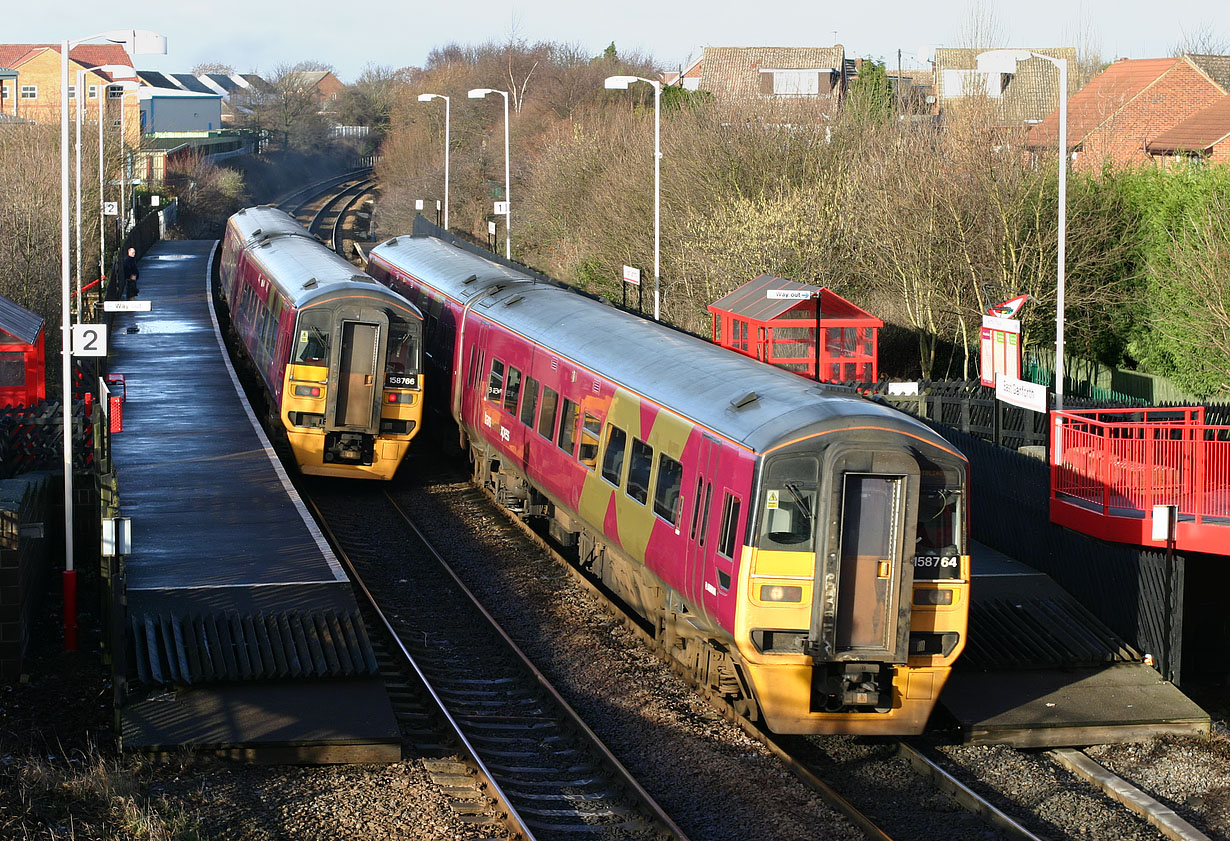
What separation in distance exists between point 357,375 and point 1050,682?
34.6 feet

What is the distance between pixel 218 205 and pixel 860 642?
67517mm

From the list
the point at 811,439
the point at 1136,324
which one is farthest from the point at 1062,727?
the point at 1136,324

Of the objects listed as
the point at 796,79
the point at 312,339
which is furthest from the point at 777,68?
the point at 312,339

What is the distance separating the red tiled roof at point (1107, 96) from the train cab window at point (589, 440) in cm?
2647

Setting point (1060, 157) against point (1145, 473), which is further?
point (1060, 157)

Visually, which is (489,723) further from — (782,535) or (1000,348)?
(1000,348)

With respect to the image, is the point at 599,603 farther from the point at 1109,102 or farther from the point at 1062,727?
the point at 1109,102

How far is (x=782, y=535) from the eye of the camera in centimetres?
1055

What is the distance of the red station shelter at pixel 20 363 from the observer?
77.6ft

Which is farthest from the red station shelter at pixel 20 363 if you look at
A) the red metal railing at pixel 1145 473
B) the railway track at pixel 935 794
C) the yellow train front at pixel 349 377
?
the red metal railing at pixel 1145 473

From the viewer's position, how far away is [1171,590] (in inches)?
533

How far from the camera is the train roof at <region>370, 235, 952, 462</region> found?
35.4 feet

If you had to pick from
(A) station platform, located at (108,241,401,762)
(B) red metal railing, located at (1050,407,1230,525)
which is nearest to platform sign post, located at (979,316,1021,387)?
(B) red metal railing, located at (1050,407,1230,525)

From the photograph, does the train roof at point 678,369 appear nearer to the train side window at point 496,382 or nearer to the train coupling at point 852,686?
the train side window at point 496,382
